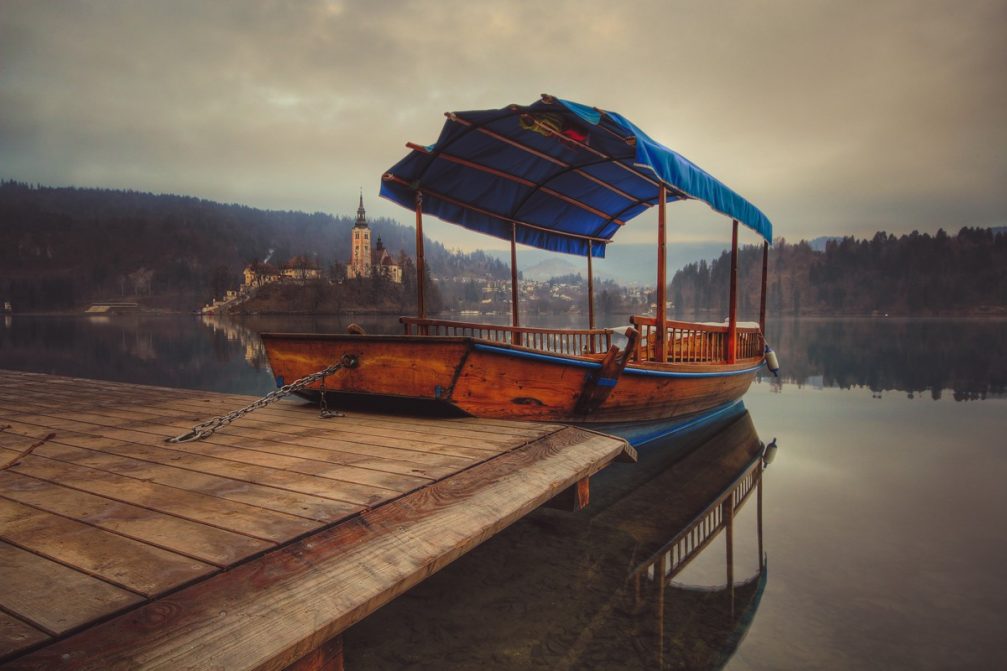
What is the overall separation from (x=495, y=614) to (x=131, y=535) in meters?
2.25

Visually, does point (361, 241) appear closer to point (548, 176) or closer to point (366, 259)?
point (366, 259)

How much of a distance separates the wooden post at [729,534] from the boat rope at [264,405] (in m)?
3.79

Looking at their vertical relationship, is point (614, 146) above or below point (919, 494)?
above

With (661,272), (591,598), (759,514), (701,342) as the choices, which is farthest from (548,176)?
(591,598)

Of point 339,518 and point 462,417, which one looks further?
point 462,417

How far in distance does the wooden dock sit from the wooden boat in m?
0.62

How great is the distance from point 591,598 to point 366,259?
445ft

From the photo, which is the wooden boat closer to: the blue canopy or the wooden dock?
the blue canopy

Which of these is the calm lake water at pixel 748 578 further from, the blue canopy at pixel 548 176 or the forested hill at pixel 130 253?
the forested hill at pixel 130 253

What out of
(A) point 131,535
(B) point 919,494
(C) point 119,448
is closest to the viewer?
(A) point 131,535

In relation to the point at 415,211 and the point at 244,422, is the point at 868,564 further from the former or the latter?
the point at 415,211

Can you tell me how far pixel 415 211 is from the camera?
7402 mm

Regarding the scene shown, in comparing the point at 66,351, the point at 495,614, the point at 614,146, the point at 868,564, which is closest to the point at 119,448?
the point at 495,614

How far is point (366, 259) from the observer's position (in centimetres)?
13288
